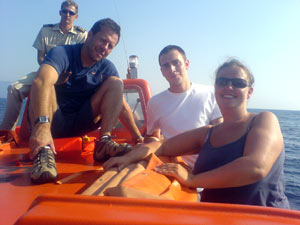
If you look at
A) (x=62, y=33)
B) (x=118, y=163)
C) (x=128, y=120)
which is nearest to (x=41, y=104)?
(x=118, y=163)

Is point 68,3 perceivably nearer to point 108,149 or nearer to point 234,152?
point 108,149

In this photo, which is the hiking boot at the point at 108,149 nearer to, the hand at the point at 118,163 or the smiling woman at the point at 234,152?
the smiling woman at the point at 234,152

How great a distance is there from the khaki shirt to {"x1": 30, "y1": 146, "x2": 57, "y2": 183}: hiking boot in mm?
2649

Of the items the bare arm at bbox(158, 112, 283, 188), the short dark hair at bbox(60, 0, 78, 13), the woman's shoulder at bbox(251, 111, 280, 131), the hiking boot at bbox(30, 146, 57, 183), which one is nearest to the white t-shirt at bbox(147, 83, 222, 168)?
the woman's shoulder at bbox(251, 111, 280, 131)

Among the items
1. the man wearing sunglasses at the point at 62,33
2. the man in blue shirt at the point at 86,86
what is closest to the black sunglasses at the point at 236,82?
the man in blue shirt at the point at 86,86

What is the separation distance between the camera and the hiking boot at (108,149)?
228 centimetres

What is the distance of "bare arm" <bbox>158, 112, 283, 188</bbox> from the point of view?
1.36m

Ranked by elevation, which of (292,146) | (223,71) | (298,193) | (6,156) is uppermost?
(223,71)

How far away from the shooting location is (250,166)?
53.3 inches

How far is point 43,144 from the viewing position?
1906mm

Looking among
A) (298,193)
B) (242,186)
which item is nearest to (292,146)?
(298,193)

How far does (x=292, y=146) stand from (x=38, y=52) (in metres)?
11.7

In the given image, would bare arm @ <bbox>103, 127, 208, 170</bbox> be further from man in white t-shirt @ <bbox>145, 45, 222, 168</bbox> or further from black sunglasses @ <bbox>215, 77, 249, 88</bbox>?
man in white t-shirt @ <bbox>145, 45, 222, 168</bbox>

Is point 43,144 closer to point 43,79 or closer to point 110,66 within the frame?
point 43,79
